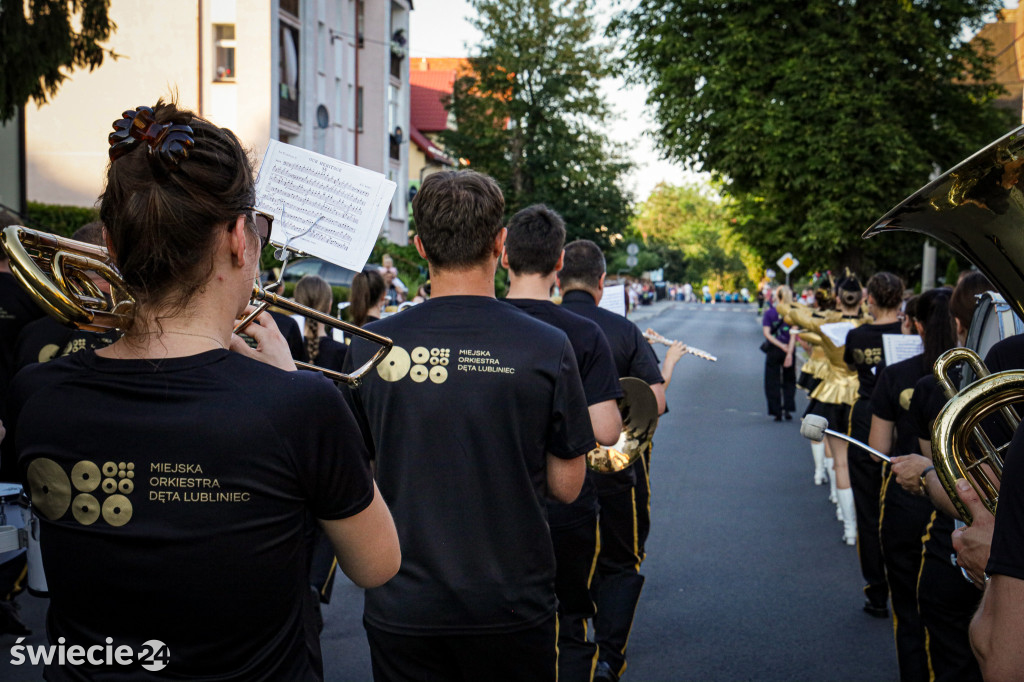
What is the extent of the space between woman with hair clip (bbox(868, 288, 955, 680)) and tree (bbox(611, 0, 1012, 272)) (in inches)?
674

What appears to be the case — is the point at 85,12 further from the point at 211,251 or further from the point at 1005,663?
the point at 1005,663

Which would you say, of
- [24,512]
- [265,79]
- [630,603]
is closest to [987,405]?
[24,512]

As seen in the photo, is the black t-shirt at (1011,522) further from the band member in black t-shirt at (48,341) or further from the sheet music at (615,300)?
the sheet music at (615,300)

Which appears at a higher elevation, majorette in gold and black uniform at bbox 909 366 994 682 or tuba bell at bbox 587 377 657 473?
tuba bell at bbox 587 377 657 473

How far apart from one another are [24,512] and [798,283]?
45649mm

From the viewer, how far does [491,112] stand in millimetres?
40875

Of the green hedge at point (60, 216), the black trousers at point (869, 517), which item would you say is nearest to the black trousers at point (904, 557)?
the black trousers at point (869, 517)

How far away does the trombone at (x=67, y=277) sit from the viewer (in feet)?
5.40

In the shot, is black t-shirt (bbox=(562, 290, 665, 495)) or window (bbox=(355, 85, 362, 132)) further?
window (bbox=(355, 85, 362, 132))

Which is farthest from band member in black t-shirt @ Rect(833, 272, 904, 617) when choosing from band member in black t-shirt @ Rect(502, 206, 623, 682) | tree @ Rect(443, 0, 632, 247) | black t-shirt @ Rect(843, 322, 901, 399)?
tree @ Rect(443, 0, 632, 247)

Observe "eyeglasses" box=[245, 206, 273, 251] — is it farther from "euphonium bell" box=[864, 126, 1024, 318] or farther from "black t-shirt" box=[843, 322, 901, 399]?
"black t-shirt" box=[843, 322, 901, 399]

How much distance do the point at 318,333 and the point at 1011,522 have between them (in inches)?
194

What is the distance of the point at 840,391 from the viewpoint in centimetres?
814

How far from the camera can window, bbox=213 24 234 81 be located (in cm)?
2548
